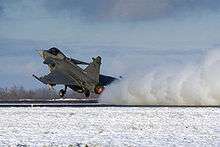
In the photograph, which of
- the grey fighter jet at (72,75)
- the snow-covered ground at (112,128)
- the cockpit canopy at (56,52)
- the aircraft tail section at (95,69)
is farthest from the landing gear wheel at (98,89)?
the snow-covered ground at (112,128)

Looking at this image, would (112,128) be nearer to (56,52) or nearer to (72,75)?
(72,75)

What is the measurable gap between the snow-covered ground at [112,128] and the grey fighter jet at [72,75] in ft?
111

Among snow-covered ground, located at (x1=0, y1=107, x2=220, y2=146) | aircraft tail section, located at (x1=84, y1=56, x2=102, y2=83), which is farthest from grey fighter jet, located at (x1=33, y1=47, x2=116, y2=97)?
snow-covered ground, located at (x1=0, y1=107, x2=220, y2=146)

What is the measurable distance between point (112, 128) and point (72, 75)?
48.5 m

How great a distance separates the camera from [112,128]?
A: 28375mm

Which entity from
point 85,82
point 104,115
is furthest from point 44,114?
point 85,82

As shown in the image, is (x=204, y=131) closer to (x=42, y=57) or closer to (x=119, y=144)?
(x=119, y=144)

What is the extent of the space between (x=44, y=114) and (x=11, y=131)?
33.4ft

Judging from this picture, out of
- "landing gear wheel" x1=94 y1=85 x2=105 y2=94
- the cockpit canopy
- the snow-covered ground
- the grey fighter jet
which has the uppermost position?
the cockpit canopy

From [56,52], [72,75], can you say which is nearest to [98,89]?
[72,75]

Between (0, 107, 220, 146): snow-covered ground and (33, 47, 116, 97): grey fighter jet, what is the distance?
33.9m

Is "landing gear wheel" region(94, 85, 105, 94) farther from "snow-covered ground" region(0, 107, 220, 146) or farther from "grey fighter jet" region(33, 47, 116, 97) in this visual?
"snow-covered ground" region(0, 107, 220, 146)

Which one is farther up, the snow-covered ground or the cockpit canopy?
the cockpit canopy

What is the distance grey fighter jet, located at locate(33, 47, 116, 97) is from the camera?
2867 inches
